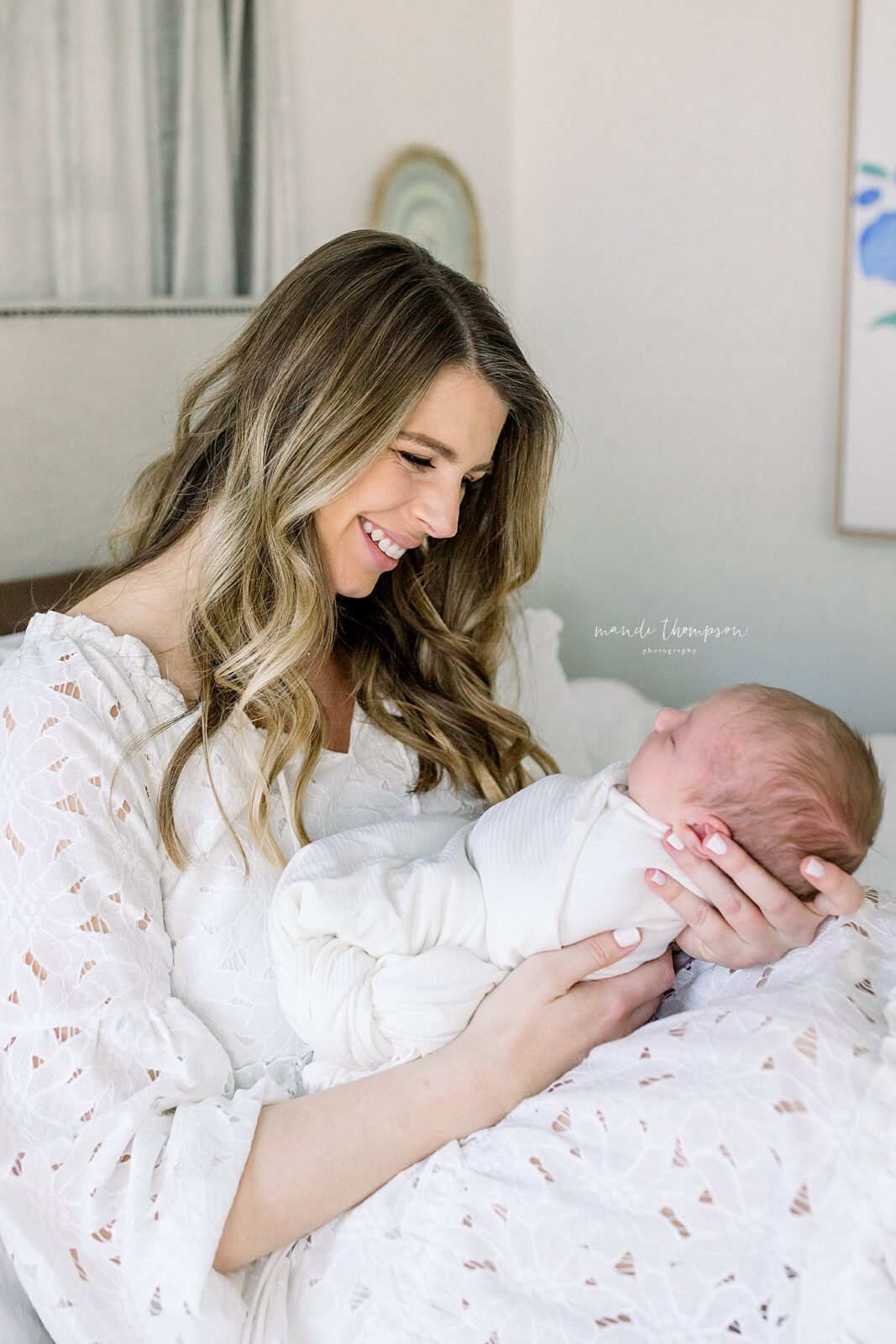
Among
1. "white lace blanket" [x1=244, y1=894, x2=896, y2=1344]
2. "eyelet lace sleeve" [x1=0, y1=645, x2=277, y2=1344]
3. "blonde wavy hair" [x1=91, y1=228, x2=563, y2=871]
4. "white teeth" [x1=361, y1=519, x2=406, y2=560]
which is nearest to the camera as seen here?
"white lace blanket" [x1=244, y1=894, x2=896, y2=1344]

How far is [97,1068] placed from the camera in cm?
110

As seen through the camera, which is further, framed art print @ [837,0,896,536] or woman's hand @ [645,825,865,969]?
framed art print @ [837,0,896,536]

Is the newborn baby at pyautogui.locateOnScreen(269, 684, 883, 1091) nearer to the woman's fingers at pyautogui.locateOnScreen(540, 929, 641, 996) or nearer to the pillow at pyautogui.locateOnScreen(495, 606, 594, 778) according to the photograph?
the woman's fingers at pyautogui.locateOnScreen(540, 929, 641, 996)

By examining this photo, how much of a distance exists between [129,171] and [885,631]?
189 cm

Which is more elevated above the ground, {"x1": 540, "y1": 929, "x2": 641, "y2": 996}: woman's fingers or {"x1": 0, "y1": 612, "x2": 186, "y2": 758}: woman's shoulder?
{"x1": 0, "y1": 612, "x2": 186, "y2": 758}: woman's shoulder

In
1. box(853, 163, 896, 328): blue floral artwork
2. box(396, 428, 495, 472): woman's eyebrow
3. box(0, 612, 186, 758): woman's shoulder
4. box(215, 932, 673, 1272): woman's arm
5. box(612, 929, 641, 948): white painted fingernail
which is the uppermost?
box(853, 163, 896, 328): blue floral artwork

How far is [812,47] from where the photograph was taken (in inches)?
104

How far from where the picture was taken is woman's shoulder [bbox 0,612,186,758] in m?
1.23

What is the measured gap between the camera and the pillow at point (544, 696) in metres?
2.09

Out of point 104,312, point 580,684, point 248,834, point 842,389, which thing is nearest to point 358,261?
point 248,834

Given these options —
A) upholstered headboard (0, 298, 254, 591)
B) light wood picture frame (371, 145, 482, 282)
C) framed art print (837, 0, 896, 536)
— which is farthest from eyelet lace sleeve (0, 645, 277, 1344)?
framed art print (837, 0, 896, 536)

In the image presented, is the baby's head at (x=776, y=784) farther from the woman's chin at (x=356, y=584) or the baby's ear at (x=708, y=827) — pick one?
the woman's chin at (x=356, y=584)

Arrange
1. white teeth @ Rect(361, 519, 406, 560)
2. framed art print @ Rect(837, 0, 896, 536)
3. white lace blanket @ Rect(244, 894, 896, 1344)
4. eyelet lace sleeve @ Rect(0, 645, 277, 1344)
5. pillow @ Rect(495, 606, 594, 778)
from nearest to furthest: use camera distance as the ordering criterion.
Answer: white lace blanket @ Rect(244, 894, 896, 1344)
eyelet lace sleeve @ Rect(0, 645, 277, 1344)
white teeth @ Rect(361, 519, 406, 560)
pillow @ Rect(495, 606, 594, 778)
framed art print @ Rect(837, 0, 896, 536)

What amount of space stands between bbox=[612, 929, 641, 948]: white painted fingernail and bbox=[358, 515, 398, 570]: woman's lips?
553 millimetres
